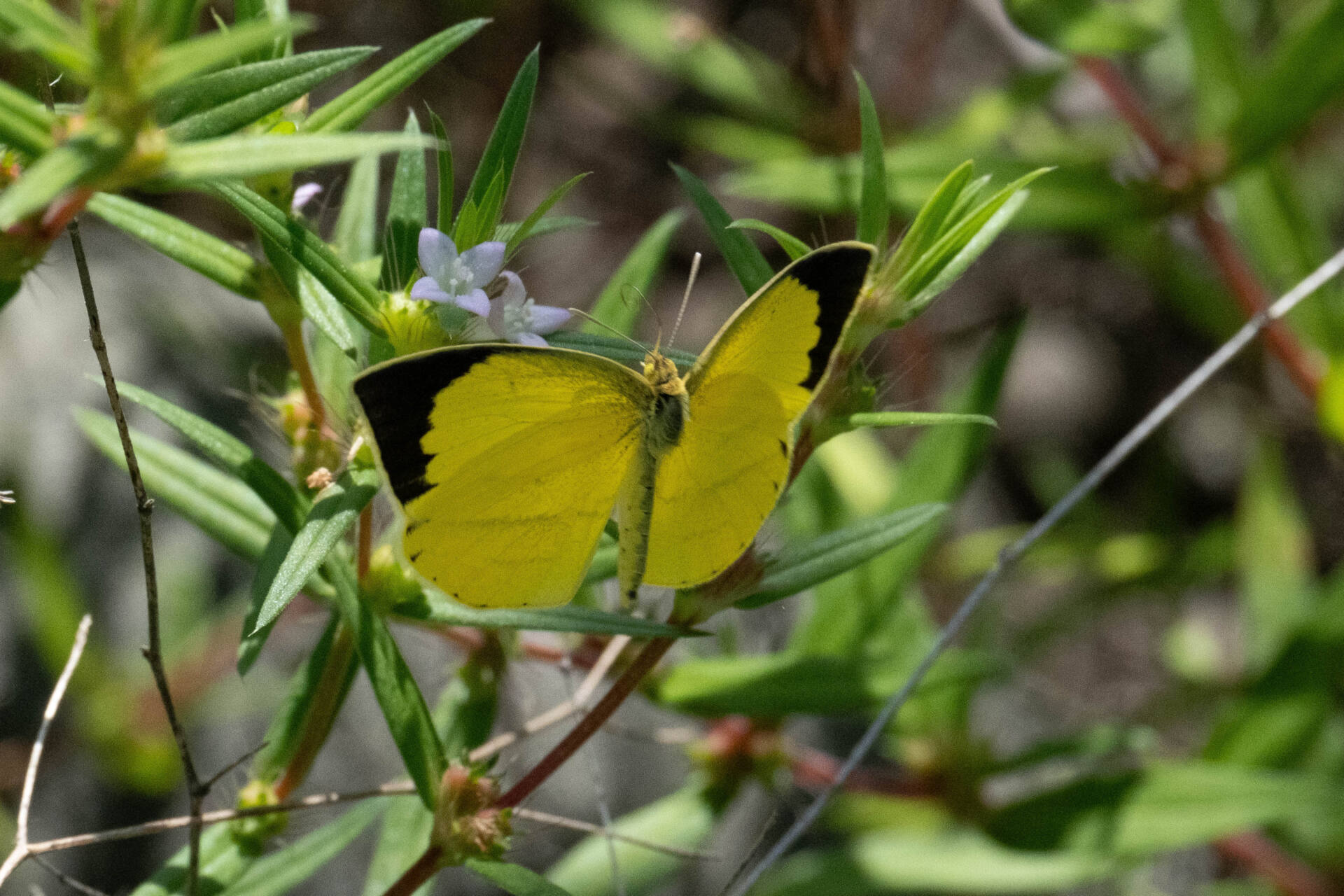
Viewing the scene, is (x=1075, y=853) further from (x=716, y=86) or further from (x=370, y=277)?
(x=716, y=86)

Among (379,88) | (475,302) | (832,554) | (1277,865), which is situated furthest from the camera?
(1277,865)

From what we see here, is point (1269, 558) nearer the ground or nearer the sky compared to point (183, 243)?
nearer the ground

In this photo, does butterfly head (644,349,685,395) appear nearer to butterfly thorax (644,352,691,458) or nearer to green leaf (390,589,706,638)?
butterfly thorax (644,352,691,458)

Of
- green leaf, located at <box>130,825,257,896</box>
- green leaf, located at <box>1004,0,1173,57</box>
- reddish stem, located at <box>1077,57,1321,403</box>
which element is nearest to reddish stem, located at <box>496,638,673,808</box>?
green leaf, located at <box>130,825,257,896</box>

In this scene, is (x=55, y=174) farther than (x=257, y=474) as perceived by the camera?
No

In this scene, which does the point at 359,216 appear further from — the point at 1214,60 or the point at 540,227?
the point at 1214,60

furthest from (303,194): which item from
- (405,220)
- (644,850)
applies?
(644,850)

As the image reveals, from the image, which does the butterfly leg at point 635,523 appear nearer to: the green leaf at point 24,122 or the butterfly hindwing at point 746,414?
the butterfly hindwing at point 746,414
